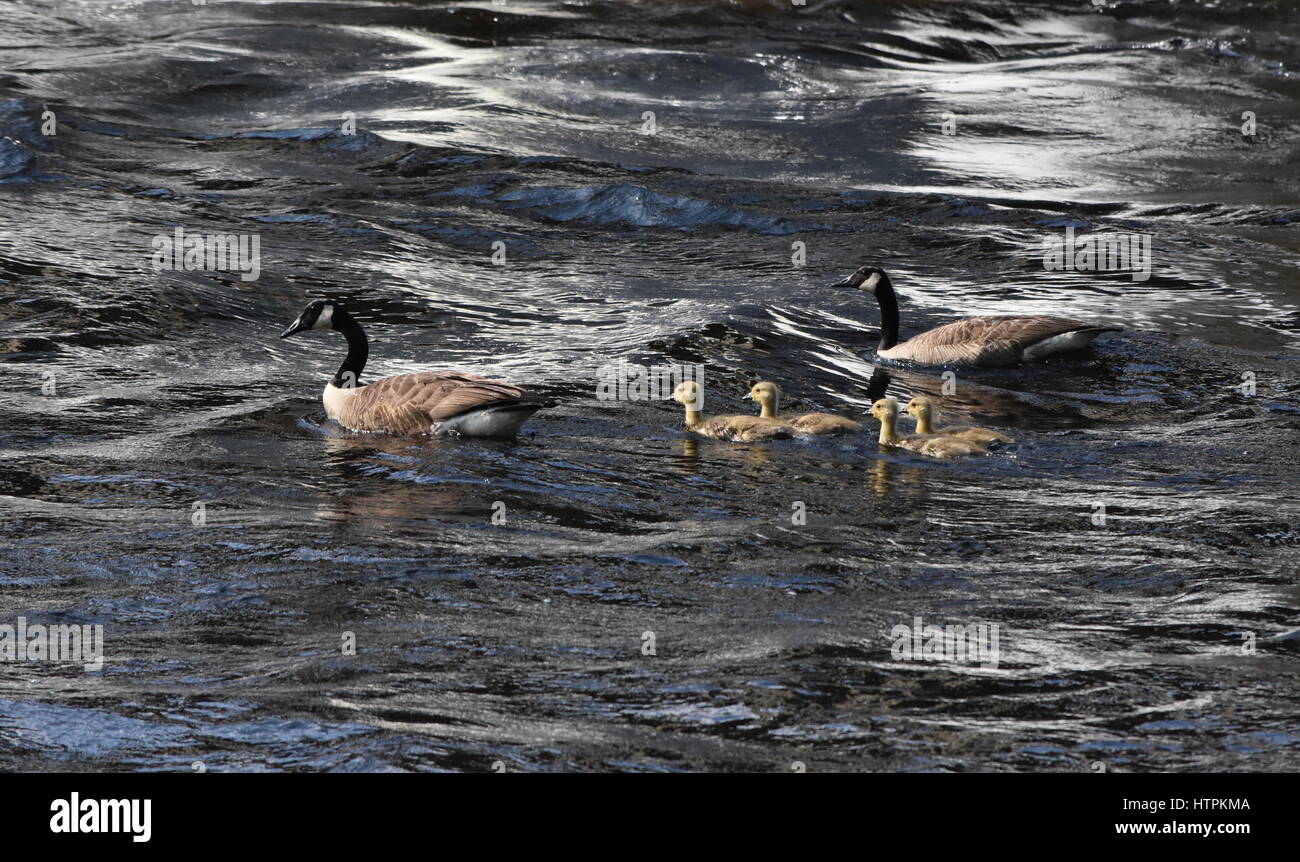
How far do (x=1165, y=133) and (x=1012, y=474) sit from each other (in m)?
15.5

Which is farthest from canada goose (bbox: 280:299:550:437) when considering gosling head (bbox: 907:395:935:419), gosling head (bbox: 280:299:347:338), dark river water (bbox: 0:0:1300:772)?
gosling head (bbox: 907:395:935:419)

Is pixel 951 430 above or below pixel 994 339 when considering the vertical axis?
below

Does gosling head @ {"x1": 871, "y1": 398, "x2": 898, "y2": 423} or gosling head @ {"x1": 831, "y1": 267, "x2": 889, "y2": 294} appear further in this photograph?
gosling head @ {"x1": 831, "y1": 267, "x2": 889, "y2": 294}

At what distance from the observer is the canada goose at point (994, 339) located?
47.7ft

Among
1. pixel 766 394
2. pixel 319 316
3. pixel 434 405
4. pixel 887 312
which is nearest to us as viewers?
pixel 434 405

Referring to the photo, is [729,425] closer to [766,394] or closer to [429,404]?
[766,394]

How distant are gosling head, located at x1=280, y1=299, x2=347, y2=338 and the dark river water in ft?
2.31

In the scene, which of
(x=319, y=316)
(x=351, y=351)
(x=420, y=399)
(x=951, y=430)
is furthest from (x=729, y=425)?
(x=319, y=316)

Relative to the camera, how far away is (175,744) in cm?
696

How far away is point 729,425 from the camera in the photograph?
12078mm

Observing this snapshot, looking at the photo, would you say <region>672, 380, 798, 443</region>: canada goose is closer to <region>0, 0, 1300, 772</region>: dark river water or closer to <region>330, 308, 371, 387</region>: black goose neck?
<region>0, 0, 1300, 772</region>: dark river water

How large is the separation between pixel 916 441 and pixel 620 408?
2423mm

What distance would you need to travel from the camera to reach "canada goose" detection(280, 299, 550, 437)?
38.5ft

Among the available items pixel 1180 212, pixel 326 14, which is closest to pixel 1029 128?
pixel 1180 212
